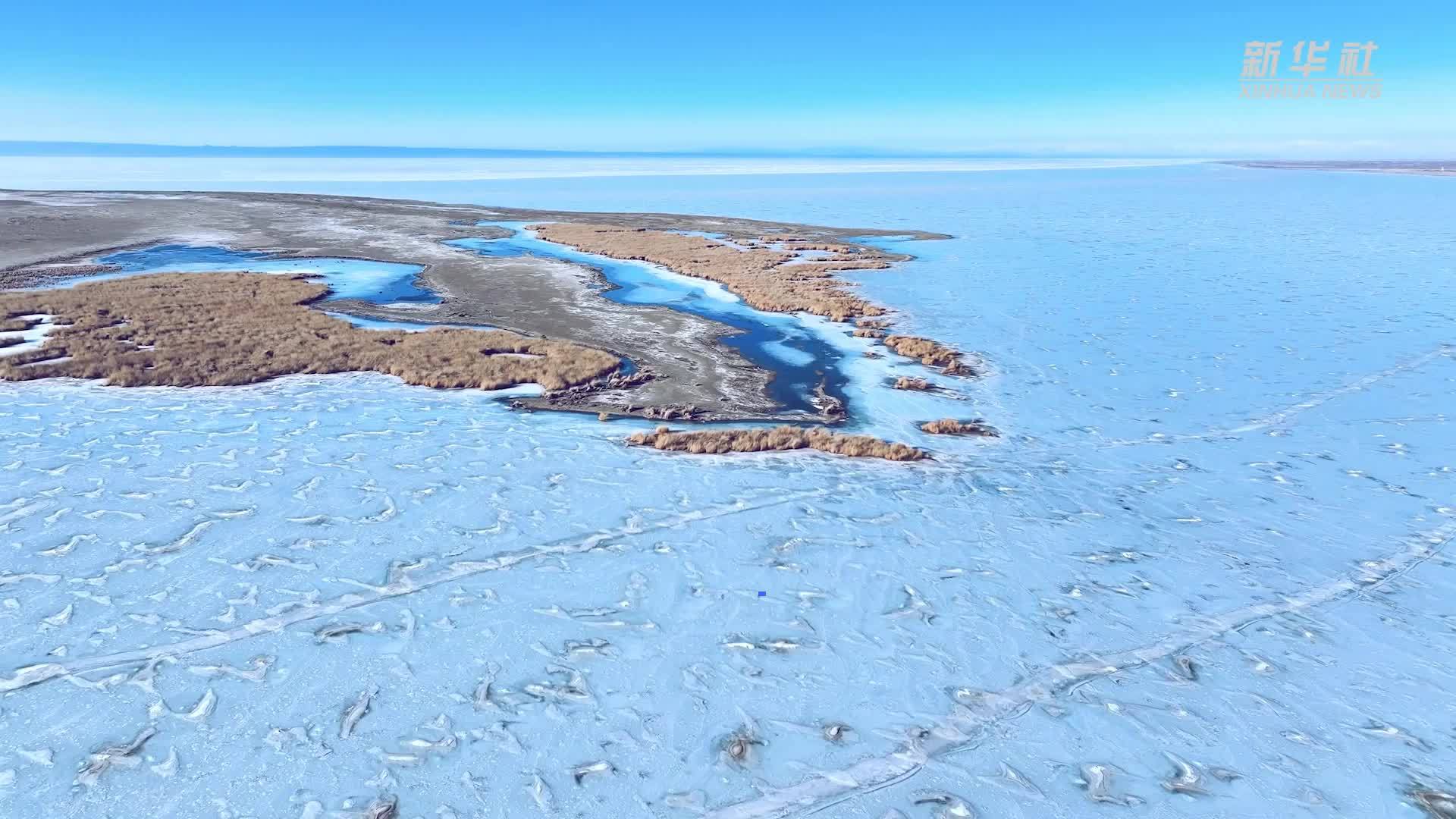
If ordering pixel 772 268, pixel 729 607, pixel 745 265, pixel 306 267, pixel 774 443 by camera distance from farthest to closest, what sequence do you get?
pixel 745 265
pixel 772 268
pixel 306 267
pixel 774 443
pixel 729 607

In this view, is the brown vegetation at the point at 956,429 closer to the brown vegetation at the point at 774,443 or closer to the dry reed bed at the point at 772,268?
the brown vegetation at the point at 774,443

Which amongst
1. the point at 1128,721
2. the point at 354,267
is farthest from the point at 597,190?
the point at 1128,721

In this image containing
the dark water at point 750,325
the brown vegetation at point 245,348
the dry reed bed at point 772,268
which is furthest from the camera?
the dry reed bed at point 772,268

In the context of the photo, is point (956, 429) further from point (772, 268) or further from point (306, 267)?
point (306, 267)

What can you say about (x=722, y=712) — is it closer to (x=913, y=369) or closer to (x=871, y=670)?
(x=871, y=670)

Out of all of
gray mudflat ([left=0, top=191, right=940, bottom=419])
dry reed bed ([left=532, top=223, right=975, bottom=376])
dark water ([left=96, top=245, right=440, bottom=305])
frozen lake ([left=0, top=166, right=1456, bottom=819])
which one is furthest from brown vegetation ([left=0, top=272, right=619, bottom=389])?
dry reed bed ([left=532, top=223, right=975, bottom=376])

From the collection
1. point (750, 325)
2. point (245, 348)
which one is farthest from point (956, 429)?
point (245, 348)

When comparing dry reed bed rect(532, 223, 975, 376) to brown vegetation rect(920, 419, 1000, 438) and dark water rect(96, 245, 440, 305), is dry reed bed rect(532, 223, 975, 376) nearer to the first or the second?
brown vegetation rect(920, 419, 1000, 438)

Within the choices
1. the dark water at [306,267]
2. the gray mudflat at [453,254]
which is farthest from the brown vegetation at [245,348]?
the dark water at [306,267]
